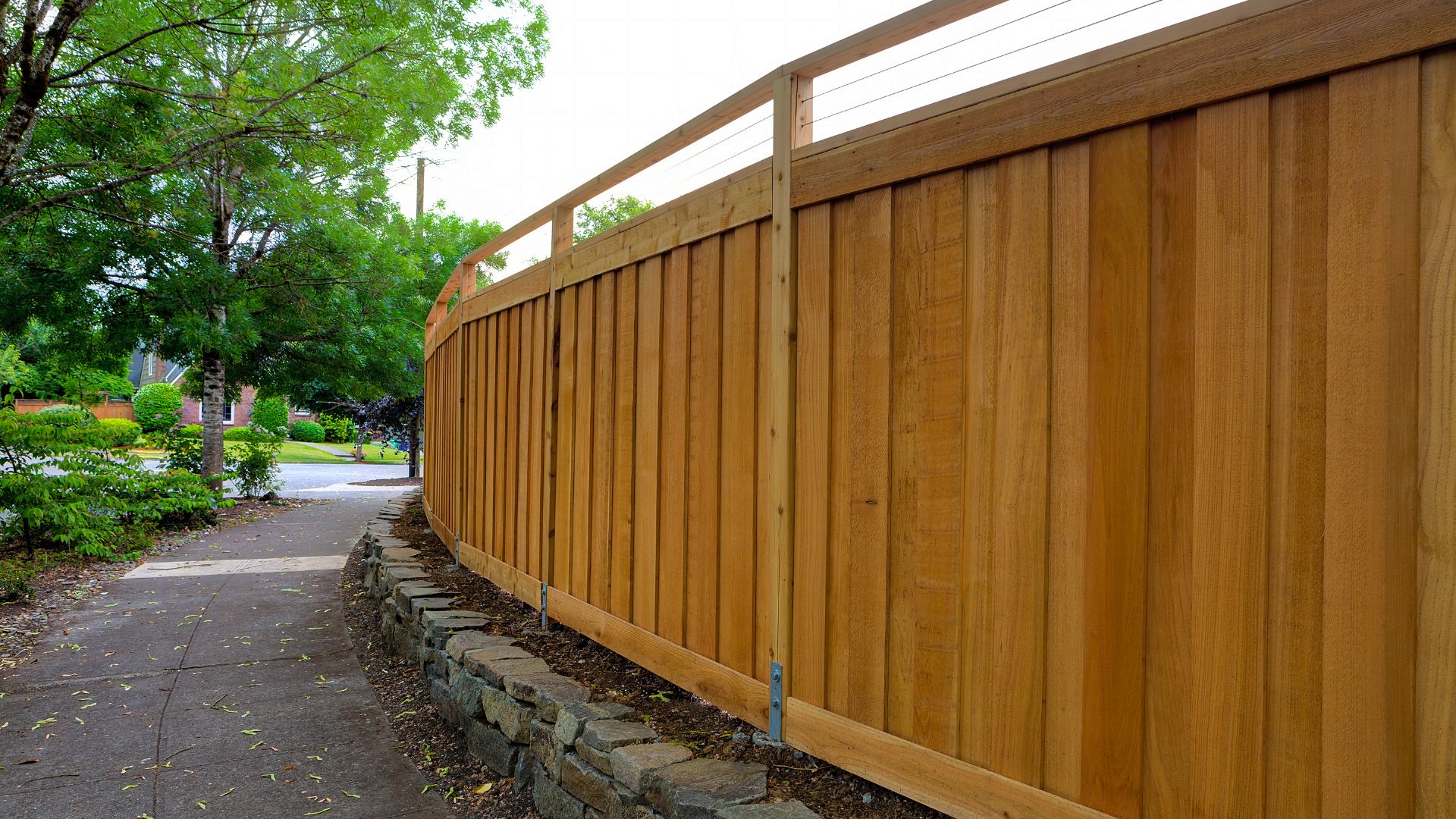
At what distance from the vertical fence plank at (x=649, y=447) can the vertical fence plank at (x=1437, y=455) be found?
2.11m

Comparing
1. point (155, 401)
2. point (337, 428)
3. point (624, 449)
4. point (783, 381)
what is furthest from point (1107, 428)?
point (155, 401)

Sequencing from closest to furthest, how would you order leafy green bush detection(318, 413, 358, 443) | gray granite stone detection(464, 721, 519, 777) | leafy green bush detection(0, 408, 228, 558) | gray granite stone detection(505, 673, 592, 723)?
gray granite stone detection(505, 673, 592, 723) < gray granite stone detection(464, 721, 519, 777) < leafy green bush detection(0, 408, 228, 558) < leafy green bush detection(318, 413, 358, 443)

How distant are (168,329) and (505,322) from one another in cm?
785

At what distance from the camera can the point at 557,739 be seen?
8.79ft

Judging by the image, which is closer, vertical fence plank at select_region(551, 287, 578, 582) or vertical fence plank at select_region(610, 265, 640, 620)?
vertical fence plank at select_region(610, 265, 640, 620)

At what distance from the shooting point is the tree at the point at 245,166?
22.1 feet

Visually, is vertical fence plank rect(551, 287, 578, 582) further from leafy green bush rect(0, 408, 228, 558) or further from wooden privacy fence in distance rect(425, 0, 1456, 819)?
leafy green bush rect(0, 408, 228, 558)

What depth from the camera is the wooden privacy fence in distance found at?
1.24 meters

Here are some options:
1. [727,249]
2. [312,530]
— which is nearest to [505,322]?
[727,249]

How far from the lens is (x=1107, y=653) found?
61.9 inches

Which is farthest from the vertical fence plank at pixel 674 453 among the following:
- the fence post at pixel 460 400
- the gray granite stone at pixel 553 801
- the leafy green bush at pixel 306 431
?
the leafy green bush at pixel 306 431

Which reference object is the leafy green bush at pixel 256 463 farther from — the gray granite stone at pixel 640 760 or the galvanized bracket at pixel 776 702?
the galvanized bracket at pixel 776 702

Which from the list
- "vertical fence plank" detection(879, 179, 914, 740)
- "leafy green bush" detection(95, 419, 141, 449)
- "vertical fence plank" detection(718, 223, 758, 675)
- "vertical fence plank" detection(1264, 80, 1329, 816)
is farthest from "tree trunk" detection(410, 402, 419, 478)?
"vertical fence plank" detection(1264, 80, 1329, 816)

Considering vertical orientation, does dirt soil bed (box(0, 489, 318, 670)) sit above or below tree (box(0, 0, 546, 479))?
below
